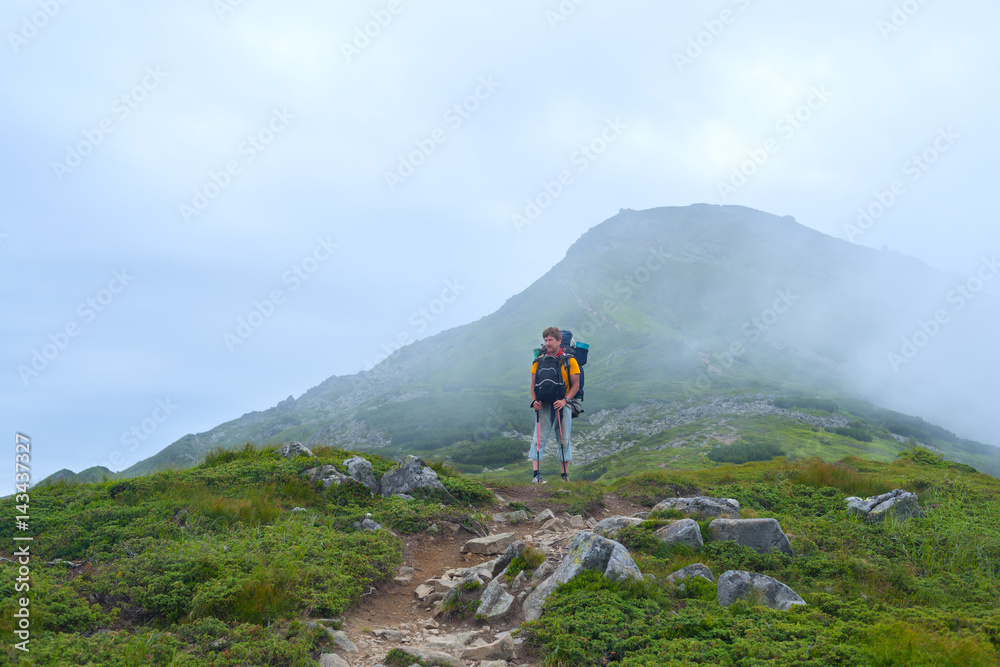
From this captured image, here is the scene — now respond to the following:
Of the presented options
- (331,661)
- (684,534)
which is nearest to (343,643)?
(331,661)

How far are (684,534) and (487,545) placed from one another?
10.9ft

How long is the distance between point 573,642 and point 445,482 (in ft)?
24.1

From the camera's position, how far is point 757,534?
8523mm

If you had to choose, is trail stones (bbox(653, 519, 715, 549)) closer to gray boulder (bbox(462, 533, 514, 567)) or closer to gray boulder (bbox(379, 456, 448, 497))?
gray boulder (bbox(462, 533, 514, 567))

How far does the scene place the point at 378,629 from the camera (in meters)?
6.77

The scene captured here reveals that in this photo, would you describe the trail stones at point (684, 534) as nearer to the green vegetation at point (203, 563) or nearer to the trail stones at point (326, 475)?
the green vegetation at point (203, 563)

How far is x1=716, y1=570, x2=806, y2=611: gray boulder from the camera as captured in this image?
662cm

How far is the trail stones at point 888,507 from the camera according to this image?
9.74m

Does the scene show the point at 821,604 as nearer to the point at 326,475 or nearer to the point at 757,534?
the point at 757,534

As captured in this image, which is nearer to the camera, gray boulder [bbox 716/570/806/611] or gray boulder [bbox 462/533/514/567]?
gray boulder [bbox 716/570/806/611]

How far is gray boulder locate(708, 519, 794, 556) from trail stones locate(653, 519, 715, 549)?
37 cm

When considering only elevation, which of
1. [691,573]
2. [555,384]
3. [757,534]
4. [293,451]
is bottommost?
[757,534]

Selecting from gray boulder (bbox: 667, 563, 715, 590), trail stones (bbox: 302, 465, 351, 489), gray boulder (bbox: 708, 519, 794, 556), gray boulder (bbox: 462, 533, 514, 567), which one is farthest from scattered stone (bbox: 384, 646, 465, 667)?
trail stones (bbox: 302, 465, 351, 489)

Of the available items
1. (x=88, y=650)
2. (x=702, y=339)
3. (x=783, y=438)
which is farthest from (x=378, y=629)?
(x=702, y=339)
